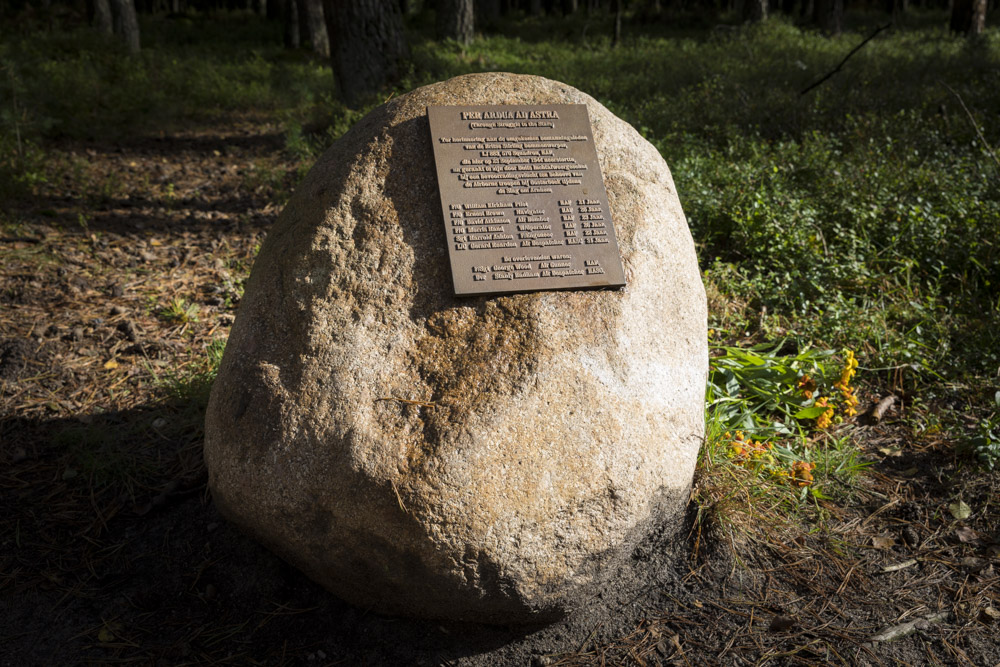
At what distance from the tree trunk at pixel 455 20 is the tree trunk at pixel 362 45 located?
420 cm

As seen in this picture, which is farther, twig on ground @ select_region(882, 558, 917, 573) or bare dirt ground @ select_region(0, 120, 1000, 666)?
twig on ground @ select_region(882, 558, 917, 573)

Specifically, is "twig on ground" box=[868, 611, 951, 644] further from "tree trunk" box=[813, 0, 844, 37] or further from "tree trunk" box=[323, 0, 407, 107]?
"tree trunk" box=[813, 0, 844, 37]

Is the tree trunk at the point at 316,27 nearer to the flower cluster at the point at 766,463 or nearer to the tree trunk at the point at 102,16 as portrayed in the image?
the tree trunk at the point at 102,16

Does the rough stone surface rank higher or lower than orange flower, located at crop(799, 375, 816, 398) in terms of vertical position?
higher

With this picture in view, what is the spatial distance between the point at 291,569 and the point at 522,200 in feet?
5.50

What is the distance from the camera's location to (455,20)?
11.9 m

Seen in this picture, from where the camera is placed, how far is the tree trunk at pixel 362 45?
298 inches

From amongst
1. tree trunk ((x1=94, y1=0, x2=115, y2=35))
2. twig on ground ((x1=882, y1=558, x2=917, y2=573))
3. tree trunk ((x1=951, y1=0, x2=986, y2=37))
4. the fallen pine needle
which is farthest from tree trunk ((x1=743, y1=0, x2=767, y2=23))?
the fallen pine needle

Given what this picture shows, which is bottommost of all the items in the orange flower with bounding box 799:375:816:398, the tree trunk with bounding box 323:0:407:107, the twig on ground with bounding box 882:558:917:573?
the twig on ground with bounding box 882:558:917:573

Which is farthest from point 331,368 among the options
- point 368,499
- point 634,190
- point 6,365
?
point 6,365

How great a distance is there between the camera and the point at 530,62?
35.1 ft

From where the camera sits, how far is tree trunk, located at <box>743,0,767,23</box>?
13.0 m

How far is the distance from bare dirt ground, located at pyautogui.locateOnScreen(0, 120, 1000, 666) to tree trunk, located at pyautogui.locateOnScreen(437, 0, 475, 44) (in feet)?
30.2

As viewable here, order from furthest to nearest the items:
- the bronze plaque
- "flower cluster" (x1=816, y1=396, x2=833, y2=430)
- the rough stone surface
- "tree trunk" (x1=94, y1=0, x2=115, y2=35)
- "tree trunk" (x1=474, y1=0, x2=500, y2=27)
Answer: "tree trunk" (x1=474, y1=0, x2=500, y2=27) → "tree trunk" (x1=94, y1=0, x2=115, y2=35) → "flower cluster" (x1=816, y1=396, x2=833, y2=430) → the bronze plaque → the rough stone surface
